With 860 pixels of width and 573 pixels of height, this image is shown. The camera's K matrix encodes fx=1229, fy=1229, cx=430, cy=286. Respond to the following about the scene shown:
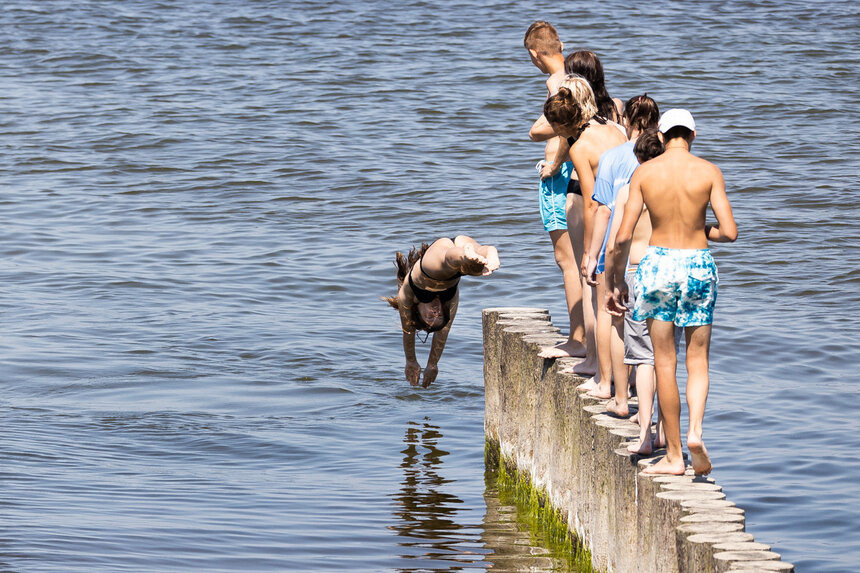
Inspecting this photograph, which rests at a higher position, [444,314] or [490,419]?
[444,314]

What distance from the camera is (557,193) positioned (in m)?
8.16

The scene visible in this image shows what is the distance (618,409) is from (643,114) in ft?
5.59

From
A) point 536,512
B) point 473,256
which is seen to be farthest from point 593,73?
point 536,512

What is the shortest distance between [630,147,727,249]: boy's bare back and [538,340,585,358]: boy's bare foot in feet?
6.48

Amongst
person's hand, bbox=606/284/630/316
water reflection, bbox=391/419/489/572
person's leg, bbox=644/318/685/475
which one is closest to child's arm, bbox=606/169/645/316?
person's hand, bbox=606/284/630/316

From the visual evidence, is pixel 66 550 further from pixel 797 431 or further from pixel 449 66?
pixel 449 66

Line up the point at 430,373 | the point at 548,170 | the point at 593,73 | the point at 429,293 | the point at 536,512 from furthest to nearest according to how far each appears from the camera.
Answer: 1. the point at 430,373
2. the point at 429,293
3. the point at 536,512
4. the point at 548,170
5. the point at 593,73

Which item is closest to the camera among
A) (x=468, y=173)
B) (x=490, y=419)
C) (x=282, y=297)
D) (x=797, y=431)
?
(x=490, y=419)

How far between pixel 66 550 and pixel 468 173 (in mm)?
14742

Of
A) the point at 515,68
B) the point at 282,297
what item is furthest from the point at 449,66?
the point at 282,297

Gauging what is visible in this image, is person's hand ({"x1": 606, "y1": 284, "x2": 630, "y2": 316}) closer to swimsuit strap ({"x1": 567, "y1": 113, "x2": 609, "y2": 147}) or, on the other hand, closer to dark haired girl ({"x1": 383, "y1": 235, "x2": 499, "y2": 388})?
swimsuit strap ({"x1": 567, "y1": 113, "x2": 609, "y2": 147})

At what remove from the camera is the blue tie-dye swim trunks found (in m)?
6.14

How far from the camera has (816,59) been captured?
28062 mm

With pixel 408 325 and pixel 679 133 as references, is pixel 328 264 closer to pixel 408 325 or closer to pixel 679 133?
pixel 408 325
